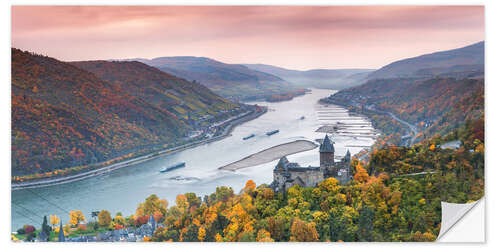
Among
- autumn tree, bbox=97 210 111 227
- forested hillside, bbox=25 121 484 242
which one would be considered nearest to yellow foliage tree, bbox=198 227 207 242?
forested hillside, bbox=25 121 484 242

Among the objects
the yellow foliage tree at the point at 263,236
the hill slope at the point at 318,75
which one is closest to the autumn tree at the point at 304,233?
the yellow foliage tree at the point at 263,236

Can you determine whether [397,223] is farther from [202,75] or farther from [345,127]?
[202,75]

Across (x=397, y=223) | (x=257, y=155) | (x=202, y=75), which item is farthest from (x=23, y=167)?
(x=397, y=223)

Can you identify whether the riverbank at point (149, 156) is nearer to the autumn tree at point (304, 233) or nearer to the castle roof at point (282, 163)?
the castle roof at point (282, 163)

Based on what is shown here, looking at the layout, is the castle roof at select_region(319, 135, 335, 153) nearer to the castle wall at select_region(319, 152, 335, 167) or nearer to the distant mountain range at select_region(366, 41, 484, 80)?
the castle wall at select_region(319, 152, 335, 167)

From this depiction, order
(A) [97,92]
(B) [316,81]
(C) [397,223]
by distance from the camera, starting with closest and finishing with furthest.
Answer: (C) [397,223], (B) [316,81], (A) [97,92]

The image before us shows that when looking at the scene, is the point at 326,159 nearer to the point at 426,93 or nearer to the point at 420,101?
the point at 420,101
